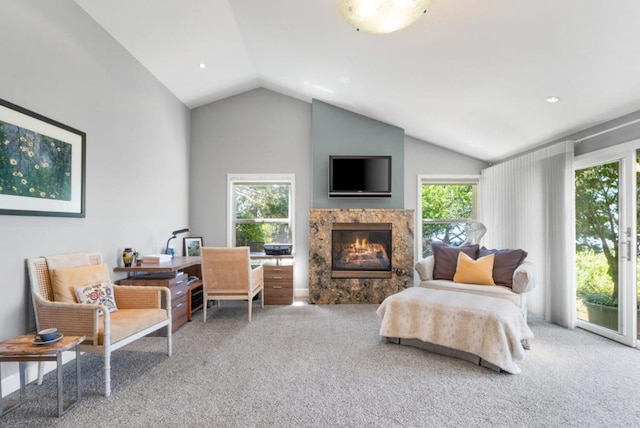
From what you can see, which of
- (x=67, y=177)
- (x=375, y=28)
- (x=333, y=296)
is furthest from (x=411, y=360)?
(x=67, y=177)

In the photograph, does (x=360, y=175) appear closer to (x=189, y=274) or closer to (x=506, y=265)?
(x=506, y=265)

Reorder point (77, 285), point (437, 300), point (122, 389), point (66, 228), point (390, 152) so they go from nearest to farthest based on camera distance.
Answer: point (122, 389) → point (77, 285) → point (66, 228) → point (437, 300) → point (390, 152)

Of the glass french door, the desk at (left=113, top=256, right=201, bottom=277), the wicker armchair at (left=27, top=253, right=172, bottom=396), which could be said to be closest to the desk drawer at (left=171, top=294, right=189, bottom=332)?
the desk at (left=113, top=256, right=201, bottom=277)

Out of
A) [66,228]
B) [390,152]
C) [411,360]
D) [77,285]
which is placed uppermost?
[390,152]

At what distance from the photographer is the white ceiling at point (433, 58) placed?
2393 millimetres

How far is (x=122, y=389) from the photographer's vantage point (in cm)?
229

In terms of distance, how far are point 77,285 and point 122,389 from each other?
0.88 metres

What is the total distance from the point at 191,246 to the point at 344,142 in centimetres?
294

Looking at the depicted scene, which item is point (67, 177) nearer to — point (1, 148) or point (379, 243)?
point (1, 148)

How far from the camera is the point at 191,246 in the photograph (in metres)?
5.11

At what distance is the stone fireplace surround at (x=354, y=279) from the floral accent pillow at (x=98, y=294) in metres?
2.67

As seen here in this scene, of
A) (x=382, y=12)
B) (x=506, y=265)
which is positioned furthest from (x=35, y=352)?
(x=506, y=265)

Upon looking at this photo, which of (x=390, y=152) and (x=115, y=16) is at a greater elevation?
(x=115, y=16)

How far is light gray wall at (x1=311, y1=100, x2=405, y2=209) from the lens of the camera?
203 inches
